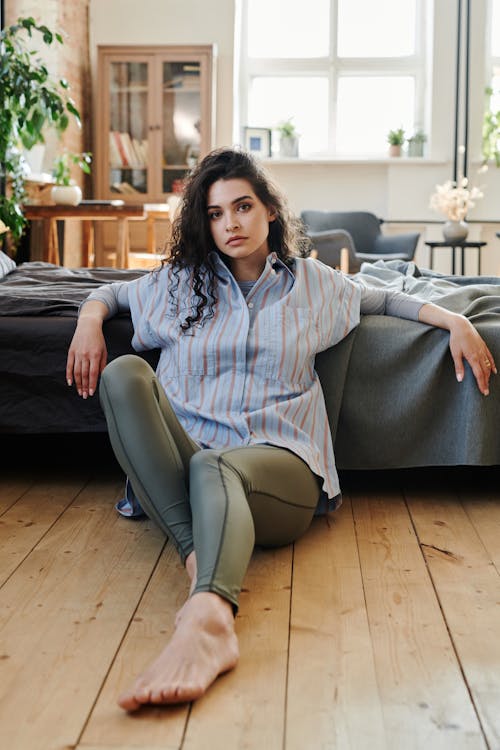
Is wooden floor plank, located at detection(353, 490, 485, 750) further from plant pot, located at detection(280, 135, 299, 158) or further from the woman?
plant pot, located at detection(280, 135, 299, 158)

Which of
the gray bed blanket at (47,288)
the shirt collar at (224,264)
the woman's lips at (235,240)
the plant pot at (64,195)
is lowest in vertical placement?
the gray bed blanket at (47,288)

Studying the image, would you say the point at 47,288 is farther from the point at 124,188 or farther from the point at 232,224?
the point at 124,188

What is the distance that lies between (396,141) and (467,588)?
251 inches

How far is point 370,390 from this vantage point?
2354 millimetres

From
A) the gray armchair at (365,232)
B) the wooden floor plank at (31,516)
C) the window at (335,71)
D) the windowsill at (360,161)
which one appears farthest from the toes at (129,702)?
the window at (335,71)

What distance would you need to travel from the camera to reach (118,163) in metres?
7.41

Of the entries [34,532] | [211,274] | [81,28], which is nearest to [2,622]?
[34,532]

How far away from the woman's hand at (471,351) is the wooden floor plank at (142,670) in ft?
2.79

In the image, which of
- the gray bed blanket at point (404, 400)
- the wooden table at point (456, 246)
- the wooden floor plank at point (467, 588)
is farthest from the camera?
the wooden table at point (456, 246)

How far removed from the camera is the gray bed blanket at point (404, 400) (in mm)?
2295

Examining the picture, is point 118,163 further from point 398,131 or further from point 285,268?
point 285,268

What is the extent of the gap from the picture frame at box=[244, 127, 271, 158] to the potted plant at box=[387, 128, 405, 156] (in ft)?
3.35

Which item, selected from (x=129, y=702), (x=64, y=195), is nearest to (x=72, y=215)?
(x=64, y=195)

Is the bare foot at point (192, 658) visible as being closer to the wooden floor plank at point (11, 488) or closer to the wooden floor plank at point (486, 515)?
the wooden floor plank at point (486, 515)
